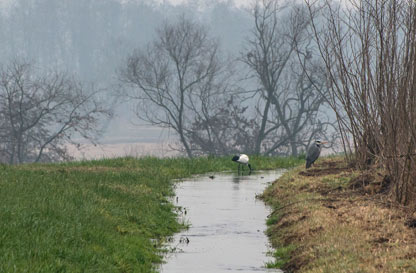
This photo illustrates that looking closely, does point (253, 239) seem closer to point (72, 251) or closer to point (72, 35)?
point (72, 251)

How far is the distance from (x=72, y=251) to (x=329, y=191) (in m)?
9.38

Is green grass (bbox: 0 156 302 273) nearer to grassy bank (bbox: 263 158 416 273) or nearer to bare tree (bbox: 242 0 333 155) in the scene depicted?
grassy bank (bbox: 263 158 416 273)

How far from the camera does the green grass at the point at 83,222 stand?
10352 millimetres

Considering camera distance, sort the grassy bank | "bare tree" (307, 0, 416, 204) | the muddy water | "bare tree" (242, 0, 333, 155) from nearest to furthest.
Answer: the grassy bank → the muddy water → "bare tree" (307, 0, 416, 204) → "bare tree" (242, 0, 333, 155)

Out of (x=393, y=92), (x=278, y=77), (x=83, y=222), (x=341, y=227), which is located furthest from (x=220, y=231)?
(x=278, y=77)

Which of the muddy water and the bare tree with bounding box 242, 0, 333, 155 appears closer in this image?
the muddy water

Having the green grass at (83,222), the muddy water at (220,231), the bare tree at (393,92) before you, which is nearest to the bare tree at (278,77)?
the muddy water at (220,231)

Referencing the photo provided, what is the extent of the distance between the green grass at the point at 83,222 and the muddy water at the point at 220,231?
0.40m

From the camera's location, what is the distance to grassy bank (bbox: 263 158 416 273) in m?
10.7

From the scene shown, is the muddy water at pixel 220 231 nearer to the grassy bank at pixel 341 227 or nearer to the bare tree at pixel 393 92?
the grassy bank at pixel 341 227

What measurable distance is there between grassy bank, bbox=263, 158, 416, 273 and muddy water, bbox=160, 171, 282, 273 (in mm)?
362

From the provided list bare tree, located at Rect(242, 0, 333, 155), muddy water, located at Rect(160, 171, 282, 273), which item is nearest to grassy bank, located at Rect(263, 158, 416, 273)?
muddy water, located at Rect(160, 171, 282, 273)

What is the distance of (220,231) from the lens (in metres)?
14.9

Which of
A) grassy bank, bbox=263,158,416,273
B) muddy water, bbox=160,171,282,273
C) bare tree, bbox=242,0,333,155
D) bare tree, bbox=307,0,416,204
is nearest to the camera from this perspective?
grassy bank, bbox=263,158,416,273
